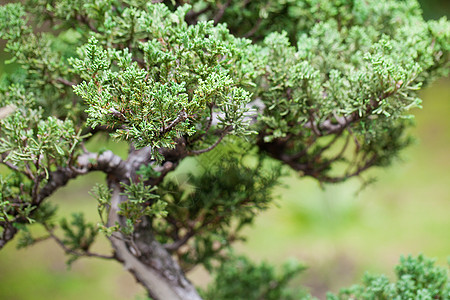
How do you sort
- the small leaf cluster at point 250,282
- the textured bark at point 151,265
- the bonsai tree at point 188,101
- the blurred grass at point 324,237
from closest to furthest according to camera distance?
the bonsai tree at point 188,101 < the textured bark at point 151,265 < the small leaf cluster at point 250,282 < the blurred grass at point 324,237

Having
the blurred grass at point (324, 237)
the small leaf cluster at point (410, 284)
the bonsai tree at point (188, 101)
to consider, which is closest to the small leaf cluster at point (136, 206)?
the bonsai tree at point (188, 101)

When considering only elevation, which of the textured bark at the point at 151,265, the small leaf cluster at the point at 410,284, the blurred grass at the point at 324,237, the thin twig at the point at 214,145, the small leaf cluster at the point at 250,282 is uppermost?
the blurred grass at the point at 324,237

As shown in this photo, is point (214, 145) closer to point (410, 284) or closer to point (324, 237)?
point (410, 284)

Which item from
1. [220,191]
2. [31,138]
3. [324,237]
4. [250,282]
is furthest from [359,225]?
[31,138]

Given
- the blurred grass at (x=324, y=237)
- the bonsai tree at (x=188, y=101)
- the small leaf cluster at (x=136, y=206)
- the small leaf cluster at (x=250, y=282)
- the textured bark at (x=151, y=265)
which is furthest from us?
the blurred grass at (x=324, y=237)

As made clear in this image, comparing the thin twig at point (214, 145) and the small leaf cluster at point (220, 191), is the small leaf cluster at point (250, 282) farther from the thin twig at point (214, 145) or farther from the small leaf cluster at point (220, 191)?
the thin twig at point (214, 145)

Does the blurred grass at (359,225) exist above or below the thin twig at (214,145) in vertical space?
above

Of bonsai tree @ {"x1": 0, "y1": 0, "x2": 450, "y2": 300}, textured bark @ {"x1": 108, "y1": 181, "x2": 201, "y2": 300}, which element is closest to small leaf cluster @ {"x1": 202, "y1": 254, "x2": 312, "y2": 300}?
bonsai tree @ {"x1": 0, "y1": 0, "x2": 450, "y2": 300}

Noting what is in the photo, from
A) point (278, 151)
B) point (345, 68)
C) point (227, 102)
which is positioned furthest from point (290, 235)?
point (227, 102)

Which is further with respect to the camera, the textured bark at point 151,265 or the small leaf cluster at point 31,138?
the textured bark at point 151,265

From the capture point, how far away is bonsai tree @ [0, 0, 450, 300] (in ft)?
3.16

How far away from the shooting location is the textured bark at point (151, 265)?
4.30 feet

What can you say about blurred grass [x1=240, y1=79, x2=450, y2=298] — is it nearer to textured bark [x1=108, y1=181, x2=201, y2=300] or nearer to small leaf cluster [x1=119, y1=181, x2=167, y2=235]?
textured bark [x1=108, y1=181, x2=201, y2=300]

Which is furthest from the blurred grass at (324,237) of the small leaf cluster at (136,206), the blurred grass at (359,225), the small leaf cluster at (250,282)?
the small leaf cluster at (136,206)
